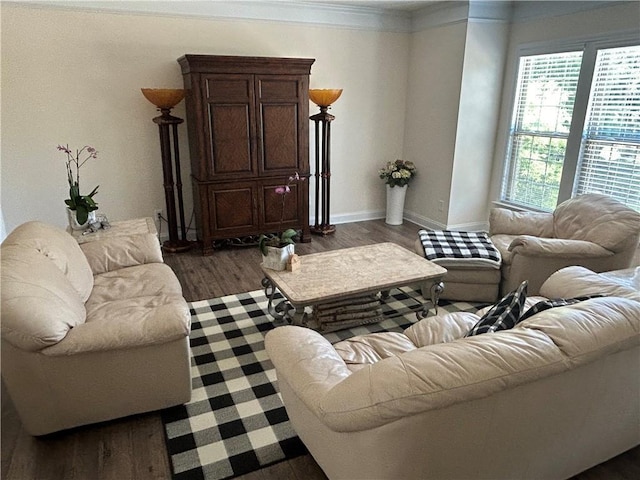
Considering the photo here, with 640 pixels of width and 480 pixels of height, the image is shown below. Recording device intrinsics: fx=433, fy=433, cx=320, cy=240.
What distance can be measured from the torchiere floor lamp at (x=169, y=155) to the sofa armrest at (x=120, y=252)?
1.45m

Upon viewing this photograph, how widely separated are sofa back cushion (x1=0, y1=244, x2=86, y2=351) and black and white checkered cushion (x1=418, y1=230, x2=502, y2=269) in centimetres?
232

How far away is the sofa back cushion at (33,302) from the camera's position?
1.67 m

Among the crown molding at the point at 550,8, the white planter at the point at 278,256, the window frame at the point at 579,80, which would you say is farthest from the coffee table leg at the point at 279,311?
the crown molding at the point at 550,8

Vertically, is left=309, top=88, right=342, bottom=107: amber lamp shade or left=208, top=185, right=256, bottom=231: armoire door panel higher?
left=309, top=88, right=342, bottom=107: amber lamp shade

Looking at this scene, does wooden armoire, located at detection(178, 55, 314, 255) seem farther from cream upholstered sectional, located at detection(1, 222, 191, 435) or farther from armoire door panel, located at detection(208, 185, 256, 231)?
cream upholstered sectional, located at detection(1, 222, 191, 435)

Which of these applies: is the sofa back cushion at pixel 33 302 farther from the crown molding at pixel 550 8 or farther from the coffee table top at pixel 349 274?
the crown molding at pixel 550 8

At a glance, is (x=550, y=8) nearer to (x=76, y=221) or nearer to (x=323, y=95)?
(x=323, y=95)

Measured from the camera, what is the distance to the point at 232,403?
85.3 inches

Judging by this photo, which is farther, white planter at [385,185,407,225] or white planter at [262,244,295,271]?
white planter at [385,185,407,225]

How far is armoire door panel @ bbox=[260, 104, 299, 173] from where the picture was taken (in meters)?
4.26

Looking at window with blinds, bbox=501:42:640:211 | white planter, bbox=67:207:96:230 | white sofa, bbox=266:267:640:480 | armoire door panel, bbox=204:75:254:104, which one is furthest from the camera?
armoire door panel, bbox=204:75:254:104

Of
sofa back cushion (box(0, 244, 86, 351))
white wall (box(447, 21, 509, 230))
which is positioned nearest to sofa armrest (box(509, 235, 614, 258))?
white wall (box(447, 21, 509, 230))

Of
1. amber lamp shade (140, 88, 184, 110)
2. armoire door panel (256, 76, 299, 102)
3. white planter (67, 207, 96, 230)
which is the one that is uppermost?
armoire door panel (256, 76, 299, 102)

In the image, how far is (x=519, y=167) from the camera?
476 centimetres
